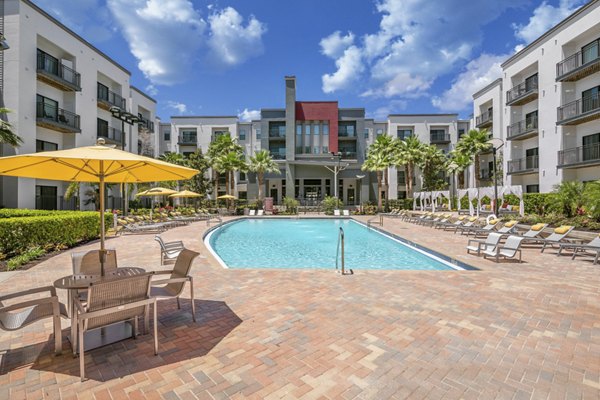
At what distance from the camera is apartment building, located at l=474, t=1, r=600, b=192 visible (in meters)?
20.0

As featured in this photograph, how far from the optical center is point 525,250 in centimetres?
1011

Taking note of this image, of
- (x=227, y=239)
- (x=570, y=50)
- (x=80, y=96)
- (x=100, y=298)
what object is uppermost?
(x=570, y=50)

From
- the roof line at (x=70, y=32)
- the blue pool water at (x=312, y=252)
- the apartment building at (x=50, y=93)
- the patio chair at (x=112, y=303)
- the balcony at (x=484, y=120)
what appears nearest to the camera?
the patio chair at (x=112, y=303)

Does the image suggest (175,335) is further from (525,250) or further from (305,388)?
(525,250)

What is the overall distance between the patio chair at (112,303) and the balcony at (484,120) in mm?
36750

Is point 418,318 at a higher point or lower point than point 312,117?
lower

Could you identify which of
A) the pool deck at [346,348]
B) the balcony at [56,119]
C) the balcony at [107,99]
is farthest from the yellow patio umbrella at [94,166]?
the balcony at [107,99]

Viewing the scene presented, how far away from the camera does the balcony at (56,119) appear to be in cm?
1909

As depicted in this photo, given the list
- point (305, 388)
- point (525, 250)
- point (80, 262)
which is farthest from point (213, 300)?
point (525, 250)

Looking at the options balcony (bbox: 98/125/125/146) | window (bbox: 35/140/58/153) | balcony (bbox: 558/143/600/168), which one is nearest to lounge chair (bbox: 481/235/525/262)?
balcony (bbox: 558/143/600/168)

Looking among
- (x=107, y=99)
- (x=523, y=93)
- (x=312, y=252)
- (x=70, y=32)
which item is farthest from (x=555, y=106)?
(x=107, y=99)

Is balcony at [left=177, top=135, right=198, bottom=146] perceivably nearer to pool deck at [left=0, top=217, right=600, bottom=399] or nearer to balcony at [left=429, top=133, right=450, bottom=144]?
balcony at [left=429, top=133, right=450, bottom=144]

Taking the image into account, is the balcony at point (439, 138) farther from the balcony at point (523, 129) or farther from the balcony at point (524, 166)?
the balcony at point (524, 166)

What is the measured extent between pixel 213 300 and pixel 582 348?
5.08 meters
